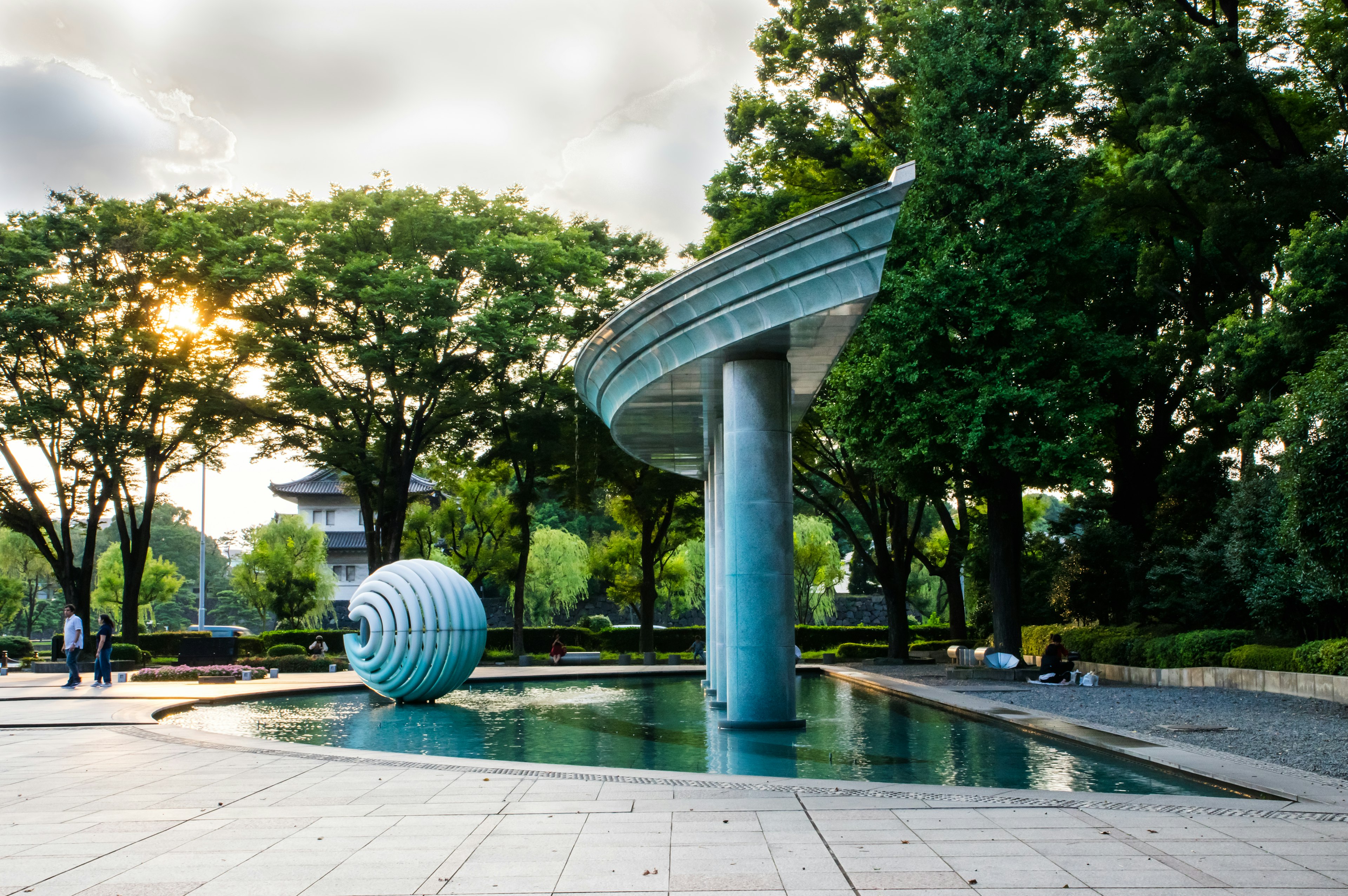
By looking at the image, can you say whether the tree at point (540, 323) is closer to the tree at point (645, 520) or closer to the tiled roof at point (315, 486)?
the tree at point (645, 520)

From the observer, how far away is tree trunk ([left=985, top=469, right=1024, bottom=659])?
2495cm

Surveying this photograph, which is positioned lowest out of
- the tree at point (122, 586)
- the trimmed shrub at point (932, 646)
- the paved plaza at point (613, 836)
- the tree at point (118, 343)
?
the trimmed shrub at point (932, 646)

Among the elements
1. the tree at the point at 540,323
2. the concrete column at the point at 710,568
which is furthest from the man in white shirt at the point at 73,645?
the concrete column at the point at 710,568

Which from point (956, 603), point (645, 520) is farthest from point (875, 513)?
point (645, 520)

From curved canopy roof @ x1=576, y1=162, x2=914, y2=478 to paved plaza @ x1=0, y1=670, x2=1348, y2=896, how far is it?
5889mm

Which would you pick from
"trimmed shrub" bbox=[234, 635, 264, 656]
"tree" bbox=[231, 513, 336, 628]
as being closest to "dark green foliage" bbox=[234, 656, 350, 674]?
"trimmed shrub" bbox=[234, 635, 264, 656]

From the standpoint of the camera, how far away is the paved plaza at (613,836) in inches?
217

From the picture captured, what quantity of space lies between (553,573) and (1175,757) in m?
42.3

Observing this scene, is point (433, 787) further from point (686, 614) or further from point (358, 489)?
point (686, 614)

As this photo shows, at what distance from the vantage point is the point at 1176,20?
25750 millimetres

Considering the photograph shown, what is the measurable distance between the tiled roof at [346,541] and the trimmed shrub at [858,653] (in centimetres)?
2820

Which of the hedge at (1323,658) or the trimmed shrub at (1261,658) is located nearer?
the hedge at (1323,658)

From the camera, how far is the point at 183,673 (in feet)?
84.1

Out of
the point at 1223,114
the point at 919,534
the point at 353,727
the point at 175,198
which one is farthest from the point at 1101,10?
the point at 919,534
